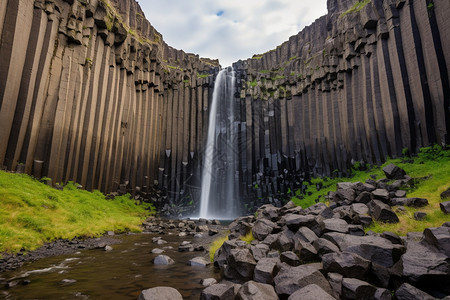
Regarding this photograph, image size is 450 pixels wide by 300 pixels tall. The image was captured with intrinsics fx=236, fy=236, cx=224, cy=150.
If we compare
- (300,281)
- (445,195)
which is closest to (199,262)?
(300,281)

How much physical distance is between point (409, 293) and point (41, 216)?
12242 millimetres

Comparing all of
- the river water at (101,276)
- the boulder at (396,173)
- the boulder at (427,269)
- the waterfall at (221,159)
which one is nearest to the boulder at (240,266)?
the river water at (101,276)

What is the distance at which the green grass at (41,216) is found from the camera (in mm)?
8039

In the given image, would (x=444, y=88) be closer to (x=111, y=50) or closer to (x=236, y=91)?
(x=236, y=91)

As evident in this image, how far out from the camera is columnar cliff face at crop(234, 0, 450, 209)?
13500 mm

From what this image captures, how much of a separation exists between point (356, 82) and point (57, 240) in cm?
2177

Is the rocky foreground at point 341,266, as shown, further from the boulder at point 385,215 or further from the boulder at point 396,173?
the boulder at point 396,173

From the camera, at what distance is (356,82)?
19.1 metres

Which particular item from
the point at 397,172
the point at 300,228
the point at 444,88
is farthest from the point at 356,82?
the point at 300,228

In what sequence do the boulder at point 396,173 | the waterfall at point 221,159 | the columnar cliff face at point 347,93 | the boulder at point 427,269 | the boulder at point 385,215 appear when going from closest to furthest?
1. the boulder at point 427,269
2. the boulder at point 385,215
3. the boulder at point 396,173
4. the columnar cliff face at point 347,93
5. the waterfall at point 221,159

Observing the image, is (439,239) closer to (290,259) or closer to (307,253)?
(307,253)

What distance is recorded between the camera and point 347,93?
774 inches

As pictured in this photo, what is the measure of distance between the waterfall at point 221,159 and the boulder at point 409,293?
820 inches

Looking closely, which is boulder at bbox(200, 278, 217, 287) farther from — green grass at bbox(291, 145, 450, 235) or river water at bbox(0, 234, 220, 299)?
green grass at bbox(291, 145, 450, 235)
